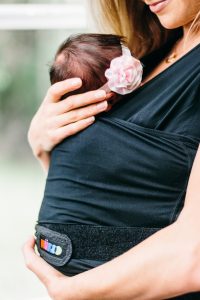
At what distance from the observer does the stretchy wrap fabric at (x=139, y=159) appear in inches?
48.2

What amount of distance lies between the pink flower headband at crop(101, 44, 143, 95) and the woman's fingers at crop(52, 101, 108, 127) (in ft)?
0.17

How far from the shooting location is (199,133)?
4.02ft

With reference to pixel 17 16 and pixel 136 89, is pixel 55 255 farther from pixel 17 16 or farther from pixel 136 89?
pixel 17 16

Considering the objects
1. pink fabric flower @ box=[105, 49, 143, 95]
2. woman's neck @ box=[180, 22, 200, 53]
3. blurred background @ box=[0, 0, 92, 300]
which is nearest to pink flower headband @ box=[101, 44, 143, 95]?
pink fabric flower @ box=[105, 49, 143, 95]

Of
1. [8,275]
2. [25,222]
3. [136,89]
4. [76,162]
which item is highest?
[136,89]

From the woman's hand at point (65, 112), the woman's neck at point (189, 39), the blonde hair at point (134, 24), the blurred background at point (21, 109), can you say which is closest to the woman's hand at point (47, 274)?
the woman's hand at point (65, 112)

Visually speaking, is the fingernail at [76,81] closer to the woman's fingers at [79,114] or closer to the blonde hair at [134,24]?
the woman's fingers at [79,114]

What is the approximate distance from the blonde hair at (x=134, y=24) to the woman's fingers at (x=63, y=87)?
0.44 m

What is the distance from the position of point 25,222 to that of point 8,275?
272mm

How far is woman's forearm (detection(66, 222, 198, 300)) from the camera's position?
108cm

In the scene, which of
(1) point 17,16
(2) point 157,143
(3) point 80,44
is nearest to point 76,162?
(2) point 157,143

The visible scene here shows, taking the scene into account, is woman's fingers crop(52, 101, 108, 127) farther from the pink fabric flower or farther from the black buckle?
the black buckle

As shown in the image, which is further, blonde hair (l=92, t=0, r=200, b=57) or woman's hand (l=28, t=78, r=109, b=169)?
blonde hair (l=92, t=0, r=200, b=57)

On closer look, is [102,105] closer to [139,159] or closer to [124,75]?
[124,75]
